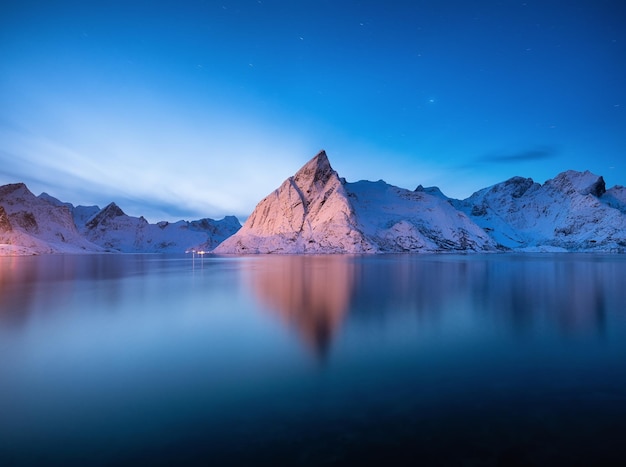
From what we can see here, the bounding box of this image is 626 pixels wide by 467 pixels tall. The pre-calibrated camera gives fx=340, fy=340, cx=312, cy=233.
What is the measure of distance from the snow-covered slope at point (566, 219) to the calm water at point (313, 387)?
175 m

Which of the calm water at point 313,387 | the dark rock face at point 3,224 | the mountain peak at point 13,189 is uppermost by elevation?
the mountain peak at point 13,189

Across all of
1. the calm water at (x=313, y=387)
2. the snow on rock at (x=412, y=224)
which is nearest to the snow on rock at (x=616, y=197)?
the snow on rock at (x=412, y=224)

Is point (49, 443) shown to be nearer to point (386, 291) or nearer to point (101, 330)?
point (101, 330)

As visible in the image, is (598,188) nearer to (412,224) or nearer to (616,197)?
(616,197)

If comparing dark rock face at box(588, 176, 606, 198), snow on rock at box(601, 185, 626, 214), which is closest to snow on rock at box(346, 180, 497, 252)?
dark rock face at box(588, 176, 606, 198)

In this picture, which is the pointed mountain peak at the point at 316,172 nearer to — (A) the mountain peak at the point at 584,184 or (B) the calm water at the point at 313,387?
(B) the calm water at the point at 313,387

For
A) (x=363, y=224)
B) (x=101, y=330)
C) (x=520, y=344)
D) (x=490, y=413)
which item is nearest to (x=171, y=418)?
(x=490, y=413)

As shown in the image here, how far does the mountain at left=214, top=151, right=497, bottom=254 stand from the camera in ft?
384

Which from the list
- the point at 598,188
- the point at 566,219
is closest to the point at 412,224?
the point at 566,219

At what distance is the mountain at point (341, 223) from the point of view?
384 ft

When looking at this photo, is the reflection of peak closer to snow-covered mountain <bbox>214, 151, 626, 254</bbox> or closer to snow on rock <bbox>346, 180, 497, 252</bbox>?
snow-covered mountain <bbox>214, 151, 626, 254</bbox>

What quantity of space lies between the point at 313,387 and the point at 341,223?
4268 inches

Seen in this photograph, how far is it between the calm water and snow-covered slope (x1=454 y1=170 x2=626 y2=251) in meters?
175

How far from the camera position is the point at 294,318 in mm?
13359
